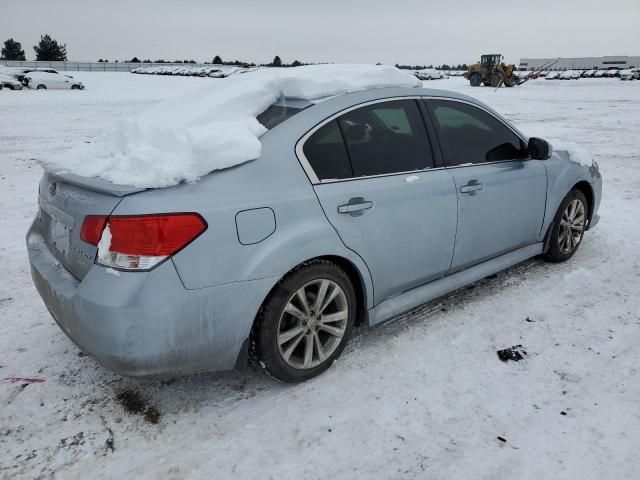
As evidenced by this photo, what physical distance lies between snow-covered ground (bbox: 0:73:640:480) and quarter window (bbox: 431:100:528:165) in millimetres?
1074

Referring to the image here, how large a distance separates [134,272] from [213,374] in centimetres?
102

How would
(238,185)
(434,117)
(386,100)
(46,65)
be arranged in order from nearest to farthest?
(238,185), (386,100), (434,117), (46,65)

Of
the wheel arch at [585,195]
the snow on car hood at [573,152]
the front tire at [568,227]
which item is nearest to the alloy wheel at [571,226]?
the front tire at [568,227]

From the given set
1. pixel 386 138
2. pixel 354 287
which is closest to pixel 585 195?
pixel 386 138

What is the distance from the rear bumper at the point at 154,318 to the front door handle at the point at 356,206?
1.95ft

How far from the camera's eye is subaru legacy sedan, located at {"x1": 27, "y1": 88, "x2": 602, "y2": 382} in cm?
224

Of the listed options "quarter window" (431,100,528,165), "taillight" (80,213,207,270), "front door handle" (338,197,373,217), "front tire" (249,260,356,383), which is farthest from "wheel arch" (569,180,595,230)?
"taillight" (80,213,207,270)

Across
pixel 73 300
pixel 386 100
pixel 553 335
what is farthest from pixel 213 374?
pixel 553 335

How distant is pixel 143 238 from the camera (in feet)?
7.23

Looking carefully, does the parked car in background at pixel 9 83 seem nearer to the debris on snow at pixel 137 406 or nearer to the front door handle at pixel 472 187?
the debris on snow at pixel 137 406

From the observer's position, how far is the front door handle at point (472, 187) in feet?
11.1

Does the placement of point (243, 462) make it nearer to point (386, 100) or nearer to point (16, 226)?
point (386, 100)

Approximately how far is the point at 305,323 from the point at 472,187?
5.02 feet

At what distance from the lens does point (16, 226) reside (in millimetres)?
5508
